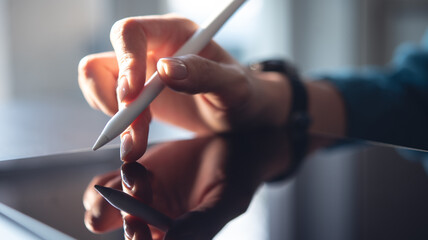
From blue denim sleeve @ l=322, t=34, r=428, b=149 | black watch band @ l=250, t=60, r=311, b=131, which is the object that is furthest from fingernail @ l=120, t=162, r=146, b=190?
blue denim sleeve @ l=322, t=34, r=428, b=149

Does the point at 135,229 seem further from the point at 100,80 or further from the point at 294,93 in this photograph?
the point at 294,93

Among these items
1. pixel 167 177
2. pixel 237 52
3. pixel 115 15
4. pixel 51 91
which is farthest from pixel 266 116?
pixel 237 52

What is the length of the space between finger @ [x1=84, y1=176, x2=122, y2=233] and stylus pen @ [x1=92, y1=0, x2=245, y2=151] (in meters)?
0.04

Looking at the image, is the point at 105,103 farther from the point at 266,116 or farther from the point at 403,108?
the point at 403,108

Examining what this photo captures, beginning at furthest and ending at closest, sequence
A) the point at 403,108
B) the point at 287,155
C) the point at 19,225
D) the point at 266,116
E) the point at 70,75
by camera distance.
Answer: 1. the point at 70,75
2. the point at 403,108
3. the point at 266,116
4. the point at 287,155
5. the point at 19,225

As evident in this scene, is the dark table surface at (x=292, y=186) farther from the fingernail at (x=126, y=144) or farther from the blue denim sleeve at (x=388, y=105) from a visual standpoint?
the blue denim sleeve at (x=388, y=105)

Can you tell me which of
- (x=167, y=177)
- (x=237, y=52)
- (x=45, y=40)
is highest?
(x=167, y=177)

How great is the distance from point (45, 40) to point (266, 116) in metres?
1.69

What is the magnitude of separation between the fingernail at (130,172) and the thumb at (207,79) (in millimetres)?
58

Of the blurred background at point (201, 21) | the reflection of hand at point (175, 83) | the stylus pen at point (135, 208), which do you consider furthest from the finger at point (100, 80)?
the blurred background at point (201, 21)

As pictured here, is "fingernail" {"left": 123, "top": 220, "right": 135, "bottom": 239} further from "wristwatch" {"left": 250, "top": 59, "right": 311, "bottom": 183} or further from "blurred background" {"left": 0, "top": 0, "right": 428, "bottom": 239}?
"blurred background" {"left": 0, "top": 0, "right": 428, "bottom": 239}

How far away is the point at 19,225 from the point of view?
181mm

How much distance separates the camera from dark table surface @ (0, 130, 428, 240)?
172mm

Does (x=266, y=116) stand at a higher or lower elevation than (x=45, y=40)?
higher
